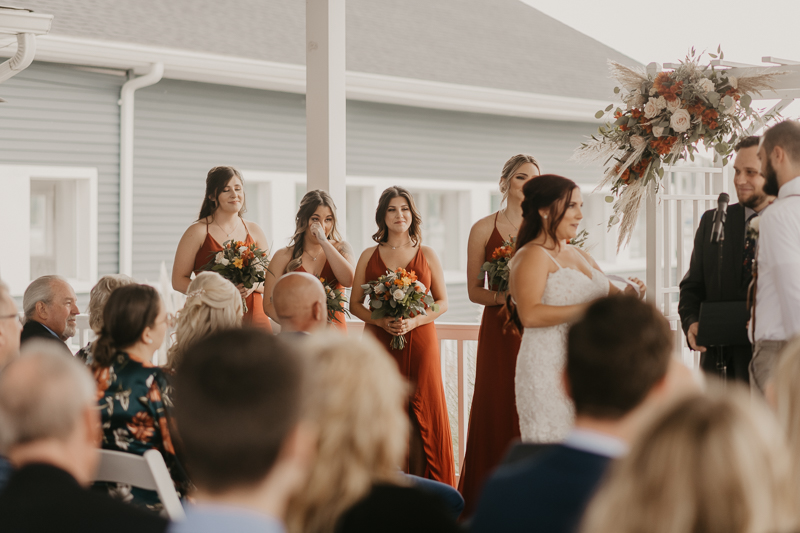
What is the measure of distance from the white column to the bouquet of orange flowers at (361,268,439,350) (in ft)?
2.98

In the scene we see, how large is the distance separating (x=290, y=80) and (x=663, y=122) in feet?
19.9

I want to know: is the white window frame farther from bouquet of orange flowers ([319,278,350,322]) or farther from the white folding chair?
the white folding chair

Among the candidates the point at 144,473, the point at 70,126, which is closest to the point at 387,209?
the point at 144,473

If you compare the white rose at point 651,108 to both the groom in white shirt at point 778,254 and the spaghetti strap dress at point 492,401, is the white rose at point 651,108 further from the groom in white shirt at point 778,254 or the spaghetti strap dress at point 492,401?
the spaghetti strap dress at point 492,401

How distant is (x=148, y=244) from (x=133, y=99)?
1576 mm

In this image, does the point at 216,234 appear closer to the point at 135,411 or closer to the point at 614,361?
the point at 135,411

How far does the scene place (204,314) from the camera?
317 cm

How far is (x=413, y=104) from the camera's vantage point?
10648mm

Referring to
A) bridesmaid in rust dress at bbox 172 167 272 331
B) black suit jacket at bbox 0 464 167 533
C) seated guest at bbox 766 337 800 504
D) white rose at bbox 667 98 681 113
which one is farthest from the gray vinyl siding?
seated guest at bbox 766 337 800 504

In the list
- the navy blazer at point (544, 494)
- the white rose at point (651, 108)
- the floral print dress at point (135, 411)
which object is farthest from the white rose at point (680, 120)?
the navy blazer at point (544, 494)

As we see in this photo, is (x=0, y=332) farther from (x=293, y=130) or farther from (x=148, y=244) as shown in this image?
(x=293, y=130)

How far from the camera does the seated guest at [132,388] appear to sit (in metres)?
2.58

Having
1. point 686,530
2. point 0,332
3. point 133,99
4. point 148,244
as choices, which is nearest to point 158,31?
point 133,99

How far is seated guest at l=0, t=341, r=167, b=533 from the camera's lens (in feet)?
4.90
